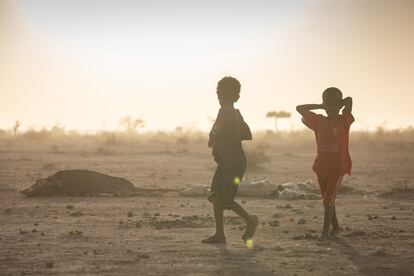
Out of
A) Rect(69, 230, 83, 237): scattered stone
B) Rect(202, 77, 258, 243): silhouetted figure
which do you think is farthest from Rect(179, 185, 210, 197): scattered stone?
Rect(202, 77, 258, 243): silhouetted figure

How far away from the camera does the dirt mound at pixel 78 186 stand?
1485 centimetres

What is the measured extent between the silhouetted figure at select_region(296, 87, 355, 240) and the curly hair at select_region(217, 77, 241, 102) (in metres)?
1.25

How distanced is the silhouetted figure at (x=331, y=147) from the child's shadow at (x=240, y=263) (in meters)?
1.37

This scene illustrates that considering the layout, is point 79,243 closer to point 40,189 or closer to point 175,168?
point 40,189

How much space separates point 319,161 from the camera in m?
9.27

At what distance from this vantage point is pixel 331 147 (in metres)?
9.20

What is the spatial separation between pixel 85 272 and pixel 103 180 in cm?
852

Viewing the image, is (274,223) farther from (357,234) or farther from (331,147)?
(331,147)

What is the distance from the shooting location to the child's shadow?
7.01 metres

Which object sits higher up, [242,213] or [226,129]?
[226,129]

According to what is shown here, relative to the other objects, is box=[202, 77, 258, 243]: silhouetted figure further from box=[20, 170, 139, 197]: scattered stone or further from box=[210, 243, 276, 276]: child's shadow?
box=[20, 170, 139, 197]: scattered stone

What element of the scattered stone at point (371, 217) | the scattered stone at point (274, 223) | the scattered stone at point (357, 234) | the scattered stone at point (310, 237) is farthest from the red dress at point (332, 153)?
the scattered stone at point (371, 217)

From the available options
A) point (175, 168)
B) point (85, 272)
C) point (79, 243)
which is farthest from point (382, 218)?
point (175, 168)

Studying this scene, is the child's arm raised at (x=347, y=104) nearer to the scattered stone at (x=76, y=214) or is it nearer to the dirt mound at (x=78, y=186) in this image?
the scattered stone at (x=76, y=214)
